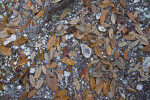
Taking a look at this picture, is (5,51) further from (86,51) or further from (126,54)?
(126,54)

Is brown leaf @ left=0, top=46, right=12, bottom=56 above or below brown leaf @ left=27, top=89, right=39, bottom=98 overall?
above

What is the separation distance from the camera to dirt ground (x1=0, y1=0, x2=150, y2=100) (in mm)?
1583

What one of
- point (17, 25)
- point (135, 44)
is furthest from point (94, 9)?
point (17, 25)

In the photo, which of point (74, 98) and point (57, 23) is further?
point (57, 23)

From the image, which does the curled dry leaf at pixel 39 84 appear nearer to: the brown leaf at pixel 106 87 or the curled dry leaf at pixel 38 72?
the curled dry leaf at pixel 38 72

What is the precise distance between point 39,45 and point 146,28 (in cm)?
113

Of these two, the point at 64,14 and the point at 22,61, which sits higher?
the point at 64,14

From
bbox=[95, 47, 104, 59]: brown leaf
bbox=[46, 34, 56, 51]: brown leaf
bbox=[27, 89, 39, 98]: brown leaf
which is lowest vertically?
bbox=[27, 89, 39, 98]: brown leaf

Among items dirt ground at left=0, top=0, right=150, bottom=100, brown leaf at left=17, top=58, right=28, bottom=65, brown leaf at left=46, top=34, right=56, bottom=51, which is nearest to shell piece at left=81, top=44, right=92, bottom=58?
dirt ground at left=0, top=0, right=150, bottom=100

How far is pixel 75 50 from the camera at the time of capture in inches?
63.9

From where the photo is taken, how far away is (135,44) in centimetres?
162

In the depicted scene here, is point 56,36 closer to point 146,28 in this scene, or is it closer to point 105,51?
point 105,51

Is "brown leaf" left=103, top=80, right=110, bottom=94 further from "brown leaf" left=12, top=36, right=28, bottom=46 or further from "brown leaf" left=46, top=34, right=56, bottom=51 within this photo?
"brown leaf" left=12, top=36, right=28, bottom=46

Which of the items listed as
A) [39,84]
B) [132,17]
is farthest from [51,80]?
[132,17]
